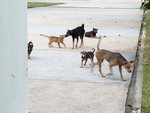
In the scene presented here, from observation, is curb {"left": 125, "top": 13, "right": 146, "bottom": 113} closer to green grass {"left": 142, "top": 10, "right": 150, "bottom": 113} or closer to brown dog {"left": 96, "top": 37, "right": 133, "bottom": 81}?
green grass {"left": 142, "top": 10, "right": 150, "bottom": 113}

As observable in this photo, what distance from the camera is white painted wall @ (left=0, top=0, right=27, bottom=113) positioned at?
364cm

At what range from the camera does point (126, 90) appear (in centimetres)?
705

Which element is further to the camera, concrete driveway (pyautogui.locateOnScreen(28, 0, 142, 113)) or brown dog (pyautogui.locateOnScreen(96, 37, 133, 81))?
brown dog (pyautogui.locateOnScreen(96, 37, 133, 81))

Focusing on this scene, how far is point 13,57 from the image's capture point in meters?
3.89

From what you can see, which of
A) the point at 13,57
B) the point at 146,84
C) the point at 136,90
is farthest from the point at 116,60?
the point at 13,57

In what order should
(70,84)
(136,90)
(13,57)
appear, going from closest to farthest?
(13,57)
(136,90)
(70,84)

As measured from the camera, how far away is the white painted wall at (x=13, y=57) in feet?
11.9

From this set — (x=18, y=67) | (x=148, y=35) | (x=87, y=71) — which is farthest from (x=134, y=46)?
(x=18, y=67)

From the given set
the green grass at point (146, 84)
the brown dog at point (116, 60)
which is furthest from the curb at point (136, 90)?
the brown dog at point (116, 60)

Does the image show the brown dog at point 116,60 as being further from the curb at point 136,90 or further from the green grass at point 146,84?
the green grass at point 146,84

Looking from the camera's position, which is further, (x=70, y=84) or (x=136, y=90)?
(x=70, y=84)

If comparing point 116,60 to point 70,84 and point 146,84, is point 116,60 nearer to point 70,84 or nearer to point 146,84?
point 146,84

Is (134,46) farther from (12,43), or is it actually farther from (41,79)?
(12,43)

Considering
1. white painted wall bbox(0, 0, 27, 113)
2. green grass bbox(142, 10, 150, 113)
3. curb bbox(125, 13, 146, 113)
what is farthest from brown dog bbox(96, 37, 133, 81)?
white painted wall bbox(0, 0, 27, 113)
